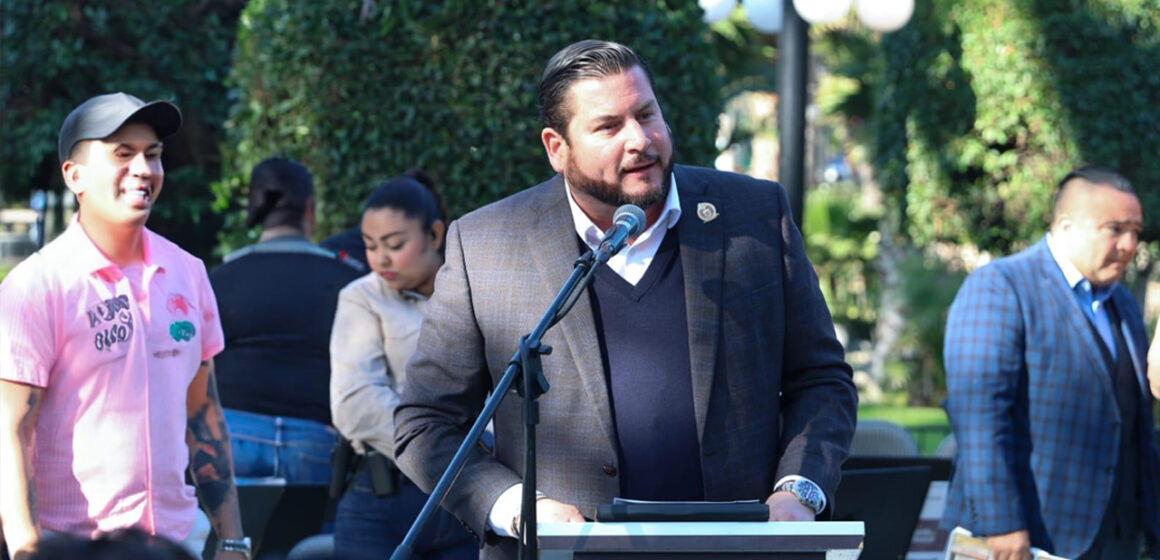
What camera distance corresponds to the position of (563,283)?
3.38 m

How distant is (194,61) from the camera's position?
1093 cm

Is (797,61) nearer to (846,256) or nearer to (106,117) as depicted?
(106,117)

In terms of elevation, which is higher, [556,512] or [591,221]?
[591,221]

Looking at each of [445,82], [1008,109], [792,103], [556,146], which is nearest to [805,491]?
[556,146]

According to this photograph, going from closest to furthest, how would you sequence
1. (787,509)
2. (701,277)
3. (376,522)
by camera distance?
1. (787,509)
2. (701,277)
3. (376,522)

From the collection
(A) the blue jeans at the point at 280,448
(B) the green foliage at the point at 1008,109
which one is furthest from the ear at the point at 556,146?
(B) the green foliage at the point at 1008,109

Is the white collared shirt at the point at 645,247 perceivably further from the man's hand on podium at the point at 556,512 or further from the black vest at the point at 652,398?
the man's hand on podium at the point at 556,512

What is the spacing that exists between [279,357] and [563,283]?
2.50m

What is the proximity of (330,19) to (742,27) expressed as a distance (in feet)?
45.2

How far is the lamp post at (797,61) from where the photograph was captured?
8.33 meters

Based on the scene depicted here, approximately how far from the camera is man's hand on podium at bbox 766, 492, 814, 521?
10.1 feet

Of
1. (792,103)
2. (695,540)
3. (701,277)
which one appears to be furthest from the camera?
(792,103)

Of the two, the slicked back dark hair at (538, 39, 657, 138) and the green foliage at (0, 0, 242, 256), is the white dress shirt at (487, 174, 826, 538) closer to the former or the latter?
the slicked back dark hair at (538, 39, 657, 138)

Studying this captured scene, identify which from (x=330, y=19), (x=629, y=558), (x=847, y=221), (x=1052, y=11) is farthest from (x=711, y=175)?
(x=847, y=221)
